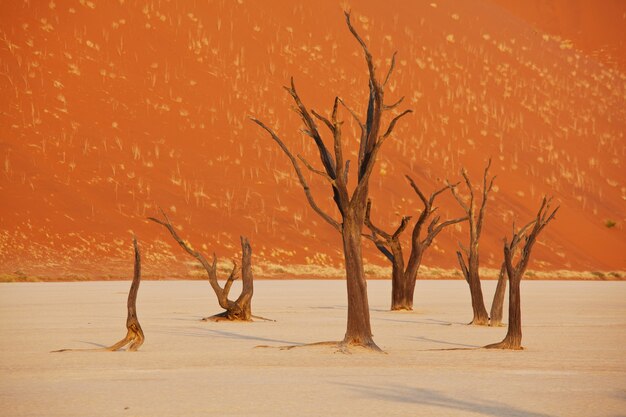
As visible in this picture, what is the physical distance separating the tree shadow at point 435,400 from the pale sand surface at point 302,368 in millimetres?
13

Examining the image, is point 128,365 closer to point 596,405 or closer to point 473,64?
point 596,405

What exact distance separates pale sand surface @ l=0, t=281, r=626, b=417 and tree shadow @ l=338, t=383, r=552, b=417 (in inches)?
0.5

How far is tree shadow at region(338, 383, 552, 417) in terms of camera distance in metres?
9.84

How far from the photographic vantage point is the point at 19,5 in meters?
68.2

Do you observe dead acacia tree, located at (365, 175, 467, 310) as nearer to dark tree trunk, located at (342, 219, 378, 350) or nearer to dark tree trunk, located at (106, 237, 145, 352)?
dark tree trunk, located at (342, 219, 378, 350)

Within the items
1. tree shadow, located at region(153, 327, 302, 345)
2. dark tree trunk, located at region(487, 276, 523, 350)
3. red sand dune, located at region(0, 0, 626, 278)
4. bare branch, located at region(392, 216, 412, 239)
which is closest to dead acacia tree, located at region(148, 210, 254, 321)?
tree shadow, located at region(153, 327, 302, 345)

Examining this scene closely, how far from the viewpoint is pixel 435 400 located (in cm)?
1078

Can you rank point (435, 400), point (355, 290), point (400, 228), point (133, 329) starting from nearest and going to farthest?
point (435, 400) < point (355, 290) < point (133, 329) < point (400, 228)

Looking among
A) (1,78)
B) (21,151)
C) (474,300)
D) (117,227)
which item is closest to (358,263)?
(474,300)

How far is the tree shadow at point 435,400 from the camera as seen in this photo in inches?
387

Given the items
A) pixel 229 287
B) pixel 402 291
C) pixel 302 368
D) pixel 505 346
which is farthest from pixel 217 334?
pixel 402 291

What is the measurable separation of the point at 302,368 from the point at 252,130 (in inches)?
2120

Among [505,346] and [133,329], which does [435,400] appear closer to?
[505,346]

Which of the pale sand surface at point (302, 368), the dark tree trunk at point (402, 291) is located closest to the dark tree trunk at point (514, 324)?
the pale sand surface at point (302, 368)
